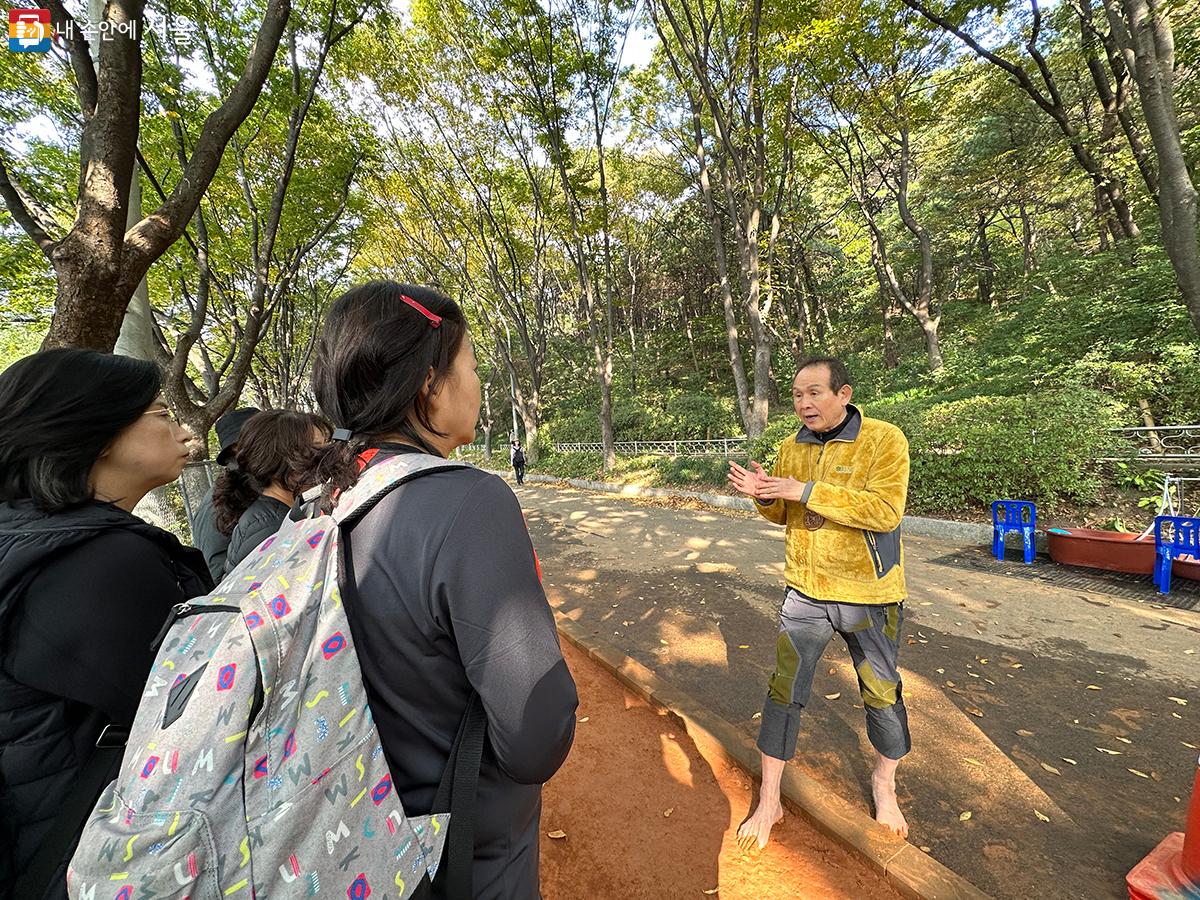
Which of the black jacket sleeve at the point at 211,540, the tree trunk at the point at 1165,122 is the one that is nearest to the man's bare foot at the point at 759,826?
the black jacket sleeve at the point at 211,540

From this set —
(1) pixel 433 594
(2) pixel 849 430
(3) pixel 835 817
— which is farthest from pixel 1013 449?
(1) pixel 433 594

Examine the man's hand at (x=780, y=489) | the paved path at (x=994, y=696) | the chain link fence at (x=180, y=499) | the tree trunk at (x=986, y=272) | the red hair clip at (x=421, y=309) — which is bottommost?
the paved path at (x=994, y=696)

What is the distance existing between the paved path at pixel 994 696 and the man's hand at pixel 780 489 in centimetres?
171

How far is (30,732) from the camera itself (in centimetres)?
112

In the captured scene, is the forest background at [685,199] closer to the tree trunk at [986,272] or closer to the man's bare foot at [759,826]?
the tree trunk at [986,272]

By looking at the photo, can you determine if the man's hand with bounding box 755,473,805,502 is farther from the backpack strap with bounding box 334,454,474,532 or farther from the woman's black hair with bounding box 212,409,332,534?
the woman's black hair with bounding box 212,409,332,534

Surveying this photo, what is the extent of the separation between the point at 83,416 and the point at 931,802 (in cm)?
389

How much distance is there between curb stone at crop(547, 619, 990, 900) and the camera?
6.55 feet

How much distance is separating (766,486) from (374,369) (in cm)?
182

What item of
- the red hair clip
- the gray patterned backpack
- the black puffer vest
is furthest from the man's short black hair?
the black puffer vest

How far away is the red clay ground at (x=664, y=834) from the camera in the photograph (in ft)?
7.18

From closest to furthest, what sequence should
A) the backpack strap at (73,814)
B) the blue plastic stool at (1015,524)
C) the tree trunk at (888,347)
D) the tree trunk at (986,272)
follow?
the backpack strap at (73,814)
the blue plastic stool at (1015,524)
the tree trunk at (888,347)
the tree trunk at (986,272)

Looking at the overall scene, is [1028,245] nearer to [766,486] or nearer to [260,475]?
[766,486]

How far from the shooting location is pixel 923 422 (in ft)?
28.4
